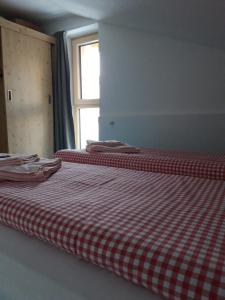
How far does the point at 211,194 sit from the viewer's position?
3.25 feet

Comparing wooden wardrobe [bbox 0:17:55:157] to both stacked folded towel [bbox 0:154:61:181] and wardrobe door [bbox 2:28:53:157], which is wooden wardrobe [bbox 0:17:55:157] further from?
stacked folded towel [bbox 0:154:61:181]

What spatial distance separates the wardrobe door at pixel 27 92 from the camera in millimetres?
2859

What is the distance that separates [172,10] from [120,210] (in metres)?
1.57

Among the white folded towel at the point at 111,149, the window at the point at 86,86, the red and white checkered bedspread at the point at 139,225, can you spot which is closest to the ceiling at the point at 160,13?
the window at the point at 86,86

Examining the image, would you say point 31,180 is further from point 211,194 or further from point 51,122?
point 51,122

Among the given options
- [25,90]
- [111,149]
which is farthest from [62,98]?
[111,149]

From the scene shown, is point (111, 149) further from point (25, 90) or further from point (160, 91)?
point (25, 90)

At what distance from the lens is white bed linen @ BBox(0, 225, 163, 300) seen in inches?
23.5

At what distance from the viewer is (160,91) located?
2.54m

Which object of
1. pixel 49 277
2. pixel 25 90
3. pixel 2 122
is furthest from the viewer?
pixel 25 90

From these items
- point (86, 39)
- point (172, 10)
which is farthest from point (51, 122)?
point (172, 10)

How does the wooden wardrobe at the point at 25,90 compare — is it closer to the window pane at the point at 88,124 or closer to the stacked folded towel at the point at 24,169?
the window pane at the point at 88,124

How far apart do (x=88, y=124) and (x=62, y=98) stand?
502 mm

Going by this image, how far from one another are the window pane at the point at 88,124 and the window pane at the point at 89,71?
193 millimetres
